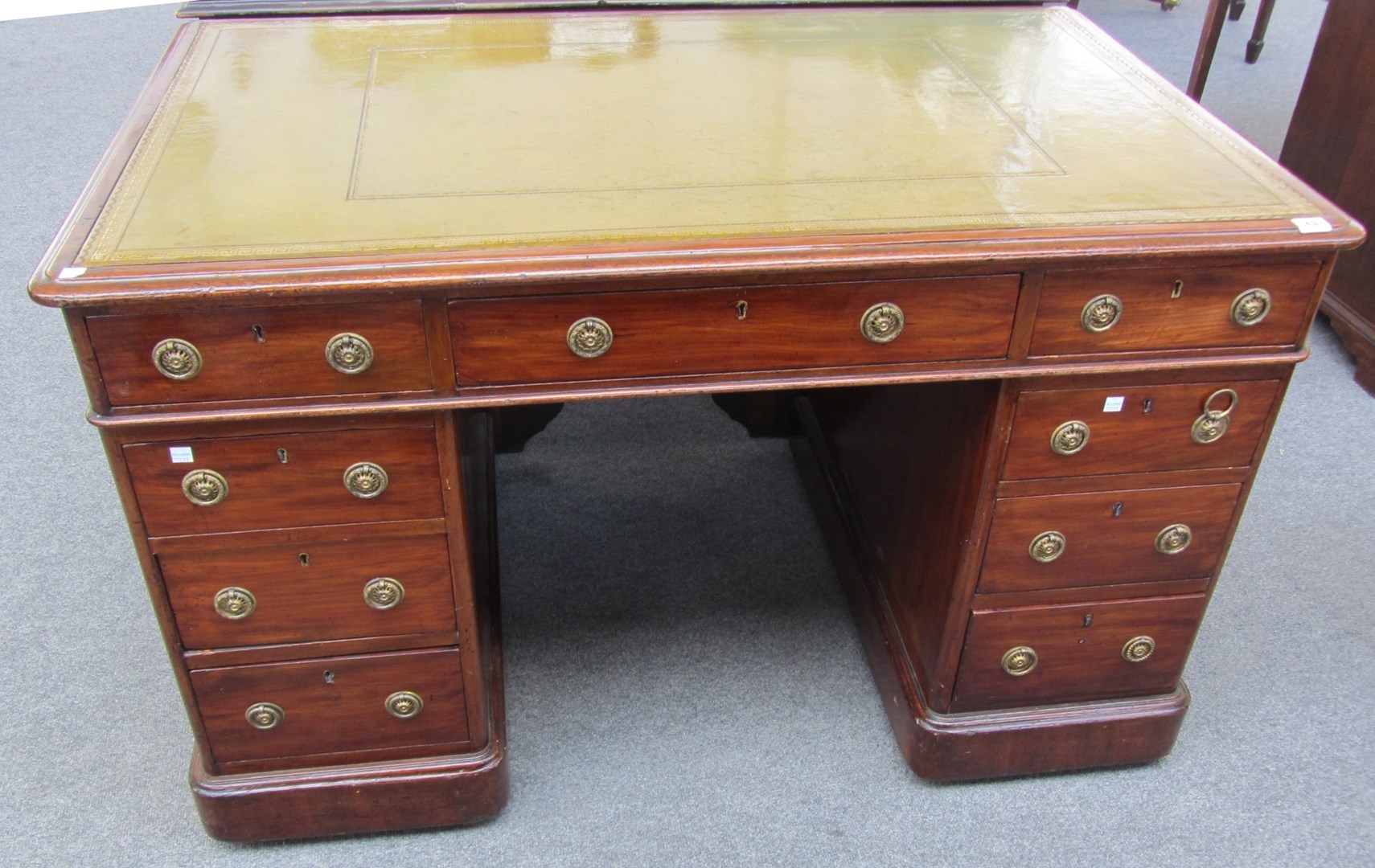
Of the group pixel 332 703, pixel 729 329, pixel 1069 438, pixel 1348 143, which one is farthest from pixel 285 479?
pixel 1348 143

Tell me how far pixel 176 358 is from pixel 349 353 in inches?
5.9

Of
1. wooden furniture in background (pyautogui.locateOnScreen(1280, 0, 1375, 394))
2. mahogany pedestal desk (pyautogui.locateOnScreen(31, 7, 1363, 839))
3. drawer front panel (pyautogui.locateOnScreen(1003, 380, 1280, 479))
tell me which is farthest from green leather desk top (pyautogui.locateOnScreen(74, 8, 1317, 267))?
wooden furniture in background (pyautogui.locateOnScreen(1280, 0, 1375, 394))

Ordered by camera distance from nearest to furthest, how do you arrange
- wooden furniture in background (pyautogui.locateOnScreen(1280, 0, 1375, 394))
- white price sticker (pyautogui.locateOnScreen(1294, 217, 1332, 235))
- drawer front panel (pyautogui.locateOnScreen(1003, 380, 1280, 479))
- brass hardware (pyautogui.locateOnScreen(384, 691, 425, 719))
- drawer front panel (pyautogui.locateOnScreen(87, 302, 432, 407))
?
1. drawer front panel (pyautogui.locateOnScreen(87, 302, 432, 407))
2. white price sticker (pyautogui.locateOnScreen(1294, 217, 1332, 235))
3. drawer front panel (pyautogui.locateOnScreen(1003, 380, 1280, 479))
4. brass hardware (pyautogui.locateOnScreen(384, 691, 425, 719))
5. wooden furniture in background (pyautogui.locateOnScreen(1280, 0, 1375, 394))

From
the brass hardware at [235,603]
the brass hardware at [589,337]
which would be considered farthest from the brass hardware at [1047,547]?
the brass hardware at [235,603]

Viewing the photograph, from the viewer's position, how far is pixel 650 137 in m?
1.30

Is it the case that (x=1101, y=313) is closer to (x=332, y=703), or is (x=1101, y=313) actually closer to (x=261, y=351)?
(x=261, y=351)

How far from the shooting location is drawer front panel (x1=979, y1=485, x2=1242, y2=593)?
1.35 m

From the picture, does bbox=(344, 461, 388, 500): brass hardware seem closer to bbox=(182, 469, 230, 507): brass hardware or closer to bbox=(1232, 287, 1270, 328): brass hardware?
bbox=(182, 469, 230, 507): brass hardware

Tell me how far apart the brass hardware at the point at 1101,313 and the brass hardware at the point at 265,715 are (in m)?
0.97

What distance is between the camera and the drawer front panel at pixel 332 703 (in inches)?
52.4

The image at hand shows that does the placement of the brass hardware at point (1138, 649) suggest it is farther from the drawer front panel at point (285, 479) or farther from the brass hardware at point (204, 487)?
the brass hardware at point (204, 487)

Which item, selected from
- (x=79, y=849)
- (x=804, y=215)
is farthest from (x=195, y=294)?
(x=79, y=849)

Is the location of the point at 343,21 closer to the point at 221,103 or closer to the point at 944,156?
the point at 221,103

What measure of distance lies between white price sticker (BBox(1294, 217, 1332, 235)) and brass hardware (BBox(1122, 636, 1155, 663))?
21.1 inches
